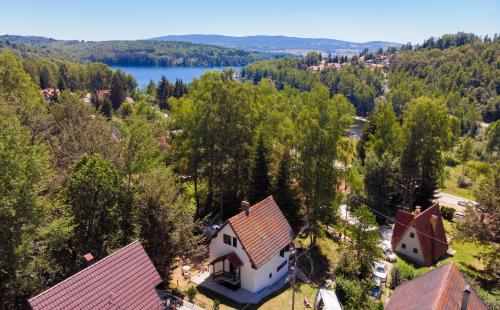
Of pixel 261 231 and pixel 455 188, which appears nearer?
pixel 261 231

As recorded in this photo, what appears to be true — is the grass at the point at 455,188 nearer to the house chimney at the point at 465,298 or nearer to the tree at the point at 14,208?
the house chimney at the point at 465,298

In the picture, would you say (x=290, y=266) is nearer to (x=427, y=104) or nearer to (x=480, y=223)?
(x=480, y=223)

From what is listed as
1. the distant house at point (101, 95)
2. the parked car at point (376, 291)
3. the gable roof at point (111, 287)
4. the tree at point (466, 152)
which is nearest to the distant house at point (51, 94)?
the distant house at point (101, 95)

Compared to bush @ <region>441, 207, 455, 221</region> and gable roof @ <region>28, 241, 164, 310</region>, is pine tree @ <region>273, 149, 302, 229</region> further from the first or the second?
bush @ <region>441, 207, 455, 221</region>

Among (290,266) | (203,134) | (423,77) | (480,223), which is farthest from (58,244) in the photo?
(423,77)

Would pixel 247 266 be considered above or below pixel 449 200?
above

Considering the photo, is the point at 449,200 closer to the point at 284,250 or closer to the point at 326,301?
the point at 284,250

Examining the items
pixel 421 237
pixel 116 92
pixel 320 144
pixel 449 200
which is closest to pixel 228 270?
pixel 320 144
